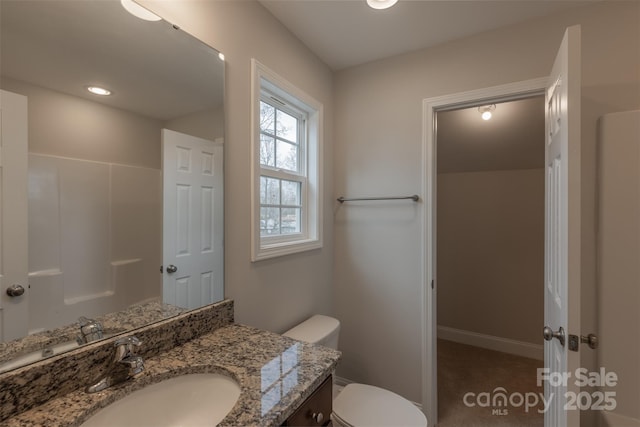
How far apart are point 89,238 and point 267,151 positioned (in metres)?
1.08

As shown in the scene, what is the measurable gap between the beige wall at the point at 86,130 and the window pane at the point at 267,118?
2.50 ft

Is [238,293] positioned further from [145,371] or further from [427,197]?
[427,197]

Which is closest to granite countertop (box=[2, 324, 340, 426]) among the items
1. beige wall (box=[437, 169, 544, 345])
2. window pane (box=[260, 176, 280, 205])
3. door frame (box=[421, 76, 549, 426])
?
window pane (box=[260, 176, 280, 205])

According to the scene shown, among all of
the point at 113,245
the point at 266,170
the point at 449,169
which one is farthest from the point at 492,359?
the point at 113,245

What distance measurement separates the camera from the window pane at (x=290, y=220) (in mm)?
1930

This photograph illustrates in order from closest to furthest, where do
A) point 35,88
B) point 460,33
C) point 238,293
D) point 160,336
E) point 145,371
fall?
point 35,88 → point 145,371 → point 160,336 → point 238,293 → point 460,33

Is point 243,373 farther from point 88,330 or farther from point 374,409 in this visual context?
point 374,409

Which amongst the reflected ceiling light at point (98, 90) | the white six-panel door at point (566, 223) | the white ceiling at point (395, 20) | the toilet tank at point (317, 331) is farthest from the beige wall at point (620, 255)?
the reflected ceiling light at point (98, 90)

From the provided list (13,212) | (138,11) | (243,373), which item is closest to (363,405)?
(243,373)

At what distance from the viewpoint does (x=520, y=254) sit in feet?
9.14

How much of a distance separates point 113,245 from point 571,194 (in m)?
1.59

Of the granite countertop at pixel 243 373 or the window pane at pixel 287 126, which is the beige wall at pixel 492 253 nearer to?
the window pane at pixel 287 126

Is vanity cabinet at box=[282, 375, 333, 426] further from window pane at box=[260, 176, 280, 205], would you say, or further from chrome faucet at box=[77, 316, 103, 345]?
window pane at box=[260, 176, 280, 205]

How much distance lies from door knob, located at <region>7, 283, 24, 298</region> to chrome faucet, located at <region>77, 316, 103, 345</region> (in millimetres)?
173
